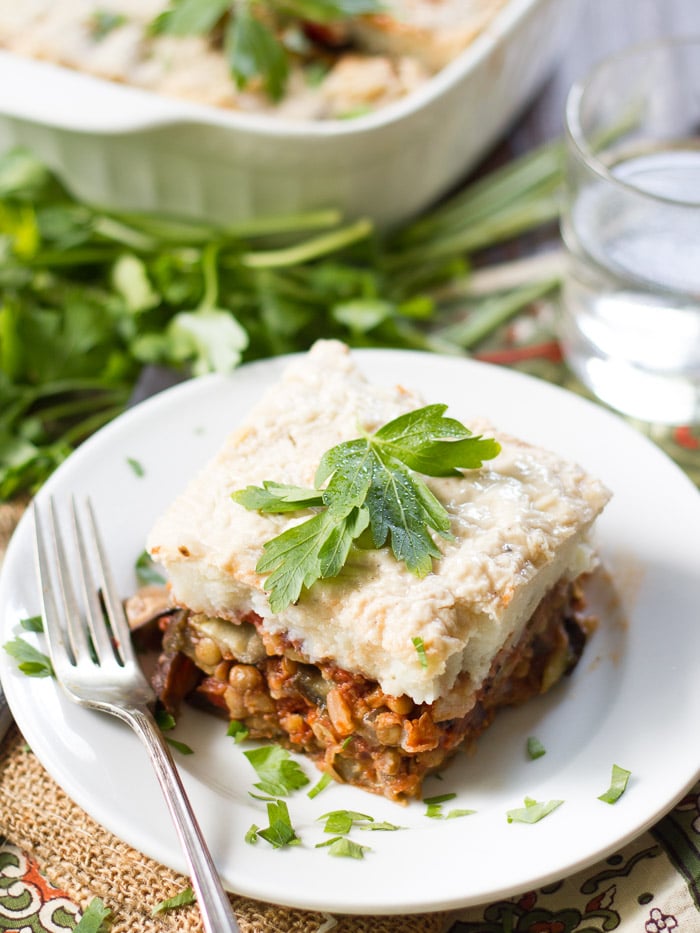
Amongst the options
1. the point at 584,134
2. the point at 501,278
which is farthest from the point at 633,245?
the point at 501,278

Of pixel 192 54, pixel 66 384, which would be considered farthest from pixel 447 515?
pixel 192 54

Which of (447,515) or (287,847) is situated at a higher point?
(447,515)

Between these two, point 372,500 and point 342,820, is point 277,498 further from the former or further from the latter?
point 342,820

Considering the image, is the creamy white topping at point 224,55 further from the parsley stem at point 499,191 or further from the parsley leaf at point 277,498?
the parsley leaf at point 277,498

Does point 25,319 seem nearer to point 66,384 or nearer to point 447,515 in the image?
point 66,384

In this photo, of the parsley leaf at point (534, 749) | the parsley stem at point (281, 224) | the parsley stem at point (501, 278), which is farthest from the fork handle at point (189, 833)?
the parsley stem at point (501, 278)

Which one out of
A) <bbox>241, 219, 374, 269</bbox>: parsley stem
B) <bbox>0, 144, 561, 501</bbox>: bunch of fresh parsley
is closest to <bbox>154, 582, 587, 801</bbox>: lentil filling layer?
<bbox>0, 144, 561, 501</bbox>: bunch of fresh parsley
